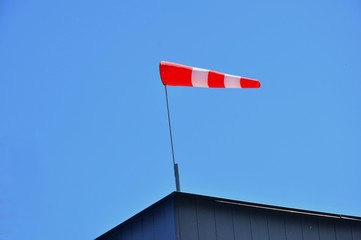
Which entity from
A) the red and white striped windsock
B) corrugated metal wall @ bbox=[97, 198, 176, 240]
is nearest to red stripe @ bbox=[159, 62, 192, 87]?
the red and white striped windsock

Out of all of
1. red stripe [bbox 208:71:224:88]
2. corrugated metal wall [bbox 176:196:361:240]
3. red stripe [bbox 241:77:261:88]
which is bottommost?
corrugated metal wall [bbox 176:196:361:240]

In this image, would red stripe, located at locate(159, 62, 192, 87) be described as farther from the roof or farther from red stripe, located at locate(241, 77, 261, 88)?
the roof

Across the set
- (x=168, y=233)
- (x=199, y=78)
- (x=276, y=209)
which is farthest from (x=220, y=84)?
(x=168, y=233)

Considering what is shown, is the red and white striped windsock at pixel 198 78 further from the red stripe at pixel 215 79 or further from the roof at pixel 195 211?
the roof at pixel 195 211

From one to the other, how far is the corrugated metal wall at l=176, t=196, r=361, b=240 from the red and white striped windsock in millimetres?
2290

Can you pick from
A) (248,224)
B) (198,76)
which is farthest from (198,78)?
(248,224)

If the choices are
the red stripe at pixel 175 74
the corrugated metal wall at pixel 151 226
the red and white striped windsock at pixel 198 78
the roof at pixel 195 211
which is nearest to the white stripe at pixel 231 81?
the red and white striped windsock at pixel 198 78

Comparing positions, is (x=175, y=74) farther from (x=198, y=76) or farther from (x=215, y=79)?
(x=215, y=79)

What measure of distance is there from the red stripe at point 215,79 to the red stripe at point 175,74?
0.29 metres

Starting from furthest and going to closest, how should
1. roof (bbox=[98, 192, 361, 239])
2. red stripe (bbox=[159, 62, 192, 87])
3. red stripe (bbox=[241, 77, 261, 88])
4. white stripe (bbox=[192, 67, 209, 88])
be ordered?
1. red stripe (bbox=[241, 77, 261, 88])
2. white stripe (bbox=[192, 67, 209, 88])
3. red stripe (bbox=[159, 62, 192, 87])
4. roof (bbox=[98, 192, 361, 239])

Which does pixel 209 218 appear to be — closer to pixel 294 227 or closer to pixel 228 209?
pixel 228 209

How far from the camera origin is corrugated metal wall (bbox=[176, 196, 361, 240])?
6.93m

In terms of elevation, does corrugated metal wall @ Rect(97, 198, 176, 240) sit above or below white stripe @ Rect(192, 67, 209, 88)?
below

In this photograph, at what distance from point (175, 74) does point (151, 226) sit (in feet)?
8.31
